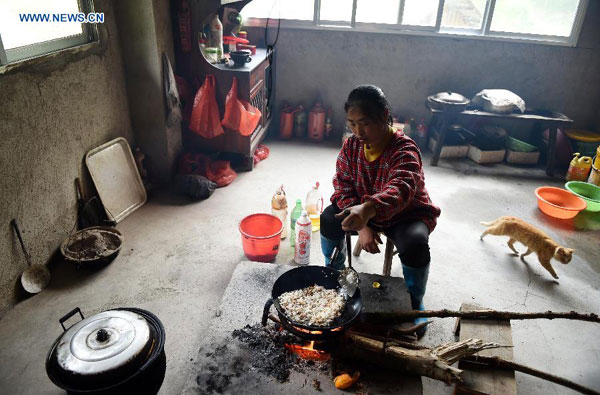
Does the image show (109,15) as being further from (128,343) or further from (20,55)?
(128,343)

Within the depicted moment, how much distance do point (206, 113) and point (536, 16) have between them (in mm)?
4471

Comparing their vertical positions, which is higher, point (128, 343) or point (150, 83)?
point (150, 83)

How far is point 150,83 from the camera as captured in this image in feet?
12.9

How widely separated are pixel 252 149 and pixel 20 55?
2.52 meters

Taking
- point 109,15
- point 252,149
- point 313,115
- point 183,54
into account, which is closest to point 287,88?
point 313,115

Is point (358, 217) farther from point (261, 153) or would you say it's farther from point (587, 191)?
point (587, 191)

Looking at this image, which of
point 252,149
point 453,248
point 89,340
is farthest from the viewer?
point 252,149

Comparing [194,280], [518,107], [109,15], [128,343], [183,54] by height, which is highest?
[109,15]

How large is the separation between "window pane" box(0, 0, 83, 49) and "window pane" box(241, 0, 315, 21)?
2721 millimetres

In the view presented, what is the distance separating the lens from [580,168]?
472cm

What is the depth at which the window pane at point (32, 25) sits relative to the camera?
2.55 m

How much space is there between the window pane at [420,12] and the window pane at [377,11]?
13 cm

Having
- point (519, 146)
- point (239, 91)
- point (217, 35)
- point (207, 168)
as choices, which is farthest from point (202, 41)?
point (519, 146)

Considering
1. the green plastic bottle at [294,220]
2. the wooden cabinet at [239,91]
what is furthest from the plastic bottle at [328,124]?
the green plastic bottle at [294,220]
